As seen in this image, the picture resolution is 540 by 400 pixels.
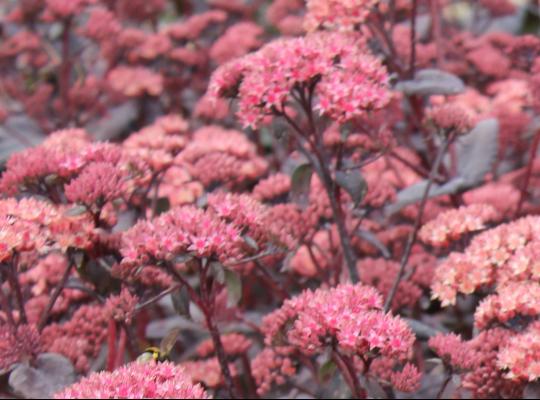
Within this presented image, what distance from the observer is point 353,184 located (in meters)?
1.38

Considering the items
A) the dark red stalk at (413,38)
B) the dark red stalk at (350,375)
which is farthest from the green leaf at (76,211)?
the dark red stalk at (413,38)

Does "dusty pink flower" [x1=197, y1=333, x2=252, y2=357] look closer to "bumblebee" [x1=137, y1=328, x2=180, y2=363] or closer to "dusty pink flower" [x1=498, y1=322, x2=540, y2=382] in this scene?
"bumblebee" [x1=137, y1=328, x2=180, y2=363]

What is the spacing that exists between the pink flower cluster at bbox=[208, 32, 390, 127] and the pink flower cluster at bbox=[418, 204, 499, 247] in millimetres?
245

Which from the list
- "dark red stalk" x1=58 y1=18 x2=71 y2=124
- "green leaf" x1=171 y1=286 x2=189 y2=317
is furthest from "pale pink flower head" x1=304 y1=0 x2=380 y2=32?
"dark red stalk" x1=58 y1=18 x2=71 y2=124

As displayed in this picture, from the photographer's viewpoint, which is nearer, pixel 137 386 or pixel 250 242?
pixel 137 386

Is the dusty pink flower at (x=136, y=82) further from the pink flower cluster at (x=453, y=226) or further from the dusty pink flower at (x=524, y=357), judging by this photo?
the dusty pink flower at (x=524, y=357)

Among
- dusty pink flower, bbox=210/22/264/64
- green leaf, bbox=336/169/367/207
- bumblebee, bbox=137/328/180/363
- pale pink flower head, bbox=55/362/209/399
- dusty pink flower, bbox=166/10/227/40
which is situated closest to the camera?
pale pink flower head, bbox=55/362/209/399

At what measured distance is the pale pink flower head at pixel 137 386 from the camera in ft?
2.73

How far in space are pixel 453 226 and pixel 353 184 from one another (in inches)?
7.2

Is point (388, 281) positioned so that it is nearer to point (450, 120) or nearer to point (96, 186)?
point (450, 120)

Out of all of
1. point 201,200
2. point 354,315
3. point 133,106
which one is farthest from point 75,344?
point 133,106

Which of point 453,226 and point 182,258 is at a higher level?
point 182,258

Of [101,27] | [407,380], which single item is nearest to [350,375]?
[407,380]

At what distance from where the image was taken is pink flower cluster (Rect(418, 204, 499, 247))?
1.42 meters
